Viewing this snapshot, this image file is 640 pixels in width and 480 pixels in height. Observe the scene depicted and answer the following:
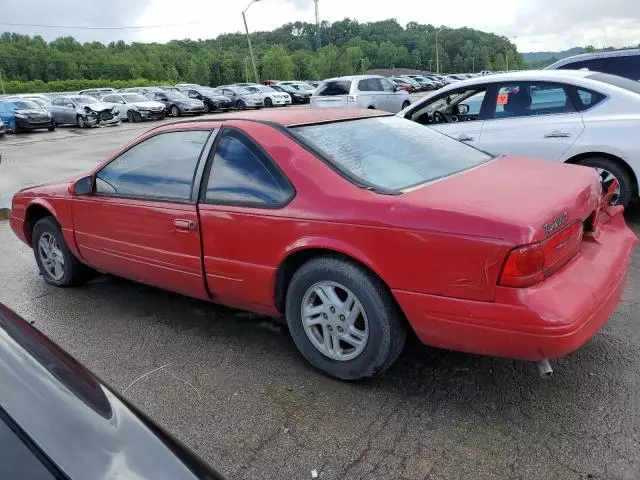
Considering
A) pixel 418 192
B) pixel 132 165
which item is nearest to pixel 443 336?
pixel 418 192

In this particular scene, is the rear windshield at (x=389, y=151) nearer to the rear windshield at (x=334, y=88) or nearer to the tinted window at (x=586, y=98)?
the tinted window at (x=586, y=98)

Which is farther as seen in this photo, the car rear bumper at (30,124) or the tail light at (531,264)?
the car rear bumper at (30,124)

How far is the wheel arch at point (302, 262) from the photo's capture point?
2.83 metres

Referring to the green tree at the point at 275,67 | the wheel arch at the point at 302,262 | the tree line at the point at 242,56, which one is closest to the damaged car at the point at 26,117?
the wheel arch at the point at 302,262

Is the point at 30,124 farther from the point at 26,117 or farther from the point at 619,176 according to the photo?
the point at 619,176

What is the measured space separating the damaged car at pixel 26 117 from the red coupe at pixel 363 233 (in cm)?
2298

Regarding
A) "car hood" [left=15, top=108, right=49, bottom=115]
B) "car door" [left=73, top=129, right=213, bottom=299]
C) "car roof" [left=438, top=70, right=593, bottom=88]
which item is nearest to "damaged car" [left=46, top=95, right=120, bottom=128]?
"car hood" [left=15, top=108, right=49, bottom=115]

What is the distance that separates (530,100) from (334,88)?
13.1m

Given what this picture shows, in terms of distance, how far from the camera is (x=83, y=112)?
84.6ft

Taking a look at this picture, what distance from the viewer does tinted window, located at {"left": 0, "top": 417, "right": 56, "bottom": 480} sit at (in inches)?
47.5

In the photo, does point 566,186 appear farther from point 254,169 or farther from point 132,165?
point 132,165

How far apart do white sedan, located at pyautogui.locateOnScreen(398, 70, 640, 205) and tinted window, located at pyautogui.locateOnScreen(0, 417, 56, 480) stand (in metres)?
5.35

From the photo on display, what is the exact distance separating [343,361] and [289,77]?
3256 inches

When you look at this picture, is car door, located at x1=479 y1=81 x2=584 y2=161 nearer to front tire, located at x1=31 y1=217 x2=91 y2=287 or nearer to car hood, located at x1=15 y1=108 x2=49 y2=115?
front tire, located at x1=31 y1=217 x2=91 y2=287
